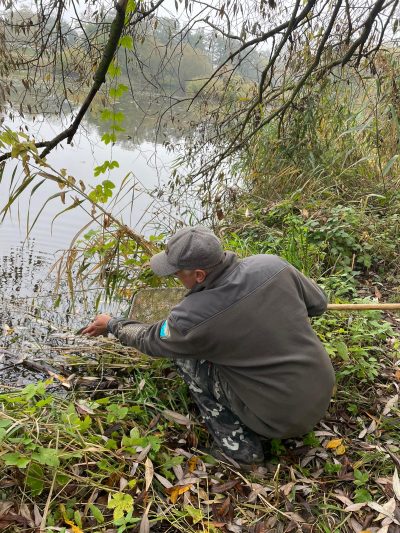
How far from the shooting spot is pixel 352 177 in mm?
4812

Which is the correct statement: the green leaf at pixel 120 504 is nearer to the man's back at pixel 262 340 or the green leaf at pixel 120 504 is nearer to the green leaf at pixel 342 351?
the man's back at pixel 262 340

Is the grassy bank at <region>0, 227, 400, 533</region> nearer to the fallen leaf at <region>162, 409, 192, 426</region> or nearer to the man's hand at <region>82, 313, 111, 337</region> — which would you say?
the fallen leaf at <region>162, 409, 192, 426</region>

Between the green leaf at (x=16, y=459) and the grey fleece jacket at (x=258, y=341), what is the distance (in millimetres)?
666

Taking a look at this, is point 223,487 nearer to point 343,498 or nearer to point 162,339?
point 343,498

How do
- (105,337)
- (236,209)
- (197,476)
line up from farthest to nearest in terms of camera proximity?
1. (236,209)
2. (105,337)
3. (197,476)

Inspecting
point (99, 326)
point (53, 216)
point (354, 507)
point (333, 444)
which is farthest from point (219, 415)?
point (53, 216)

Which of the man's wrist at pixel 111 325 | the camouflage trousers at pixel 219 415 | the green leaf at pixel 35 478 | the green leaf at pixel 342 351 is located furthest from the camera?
the green leaf at pixel 342 351

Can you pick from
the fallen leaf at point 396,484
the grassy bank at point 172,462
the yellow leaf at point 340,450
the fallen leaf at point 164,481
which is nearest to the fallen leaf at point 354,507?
the grassy bank at point 172,462

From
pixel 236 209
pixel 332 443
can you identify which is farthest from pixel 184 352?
pixel 236 209

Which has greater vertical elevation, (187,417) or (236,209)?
(236,209)

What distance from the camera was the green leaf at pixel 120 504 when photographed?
1620 mm

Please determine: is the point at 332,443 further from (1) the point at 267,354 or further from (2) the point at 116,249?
(2) the point at 116,249

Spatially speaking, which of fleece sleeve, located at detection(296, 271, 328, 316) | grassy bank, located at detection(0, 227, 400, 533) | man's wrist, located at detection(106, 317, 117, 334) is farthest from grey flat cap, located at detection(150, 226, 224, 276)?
grassy bank, located at detection(0, 227, 400, 533)

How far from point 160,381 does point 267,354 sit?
81 cm
